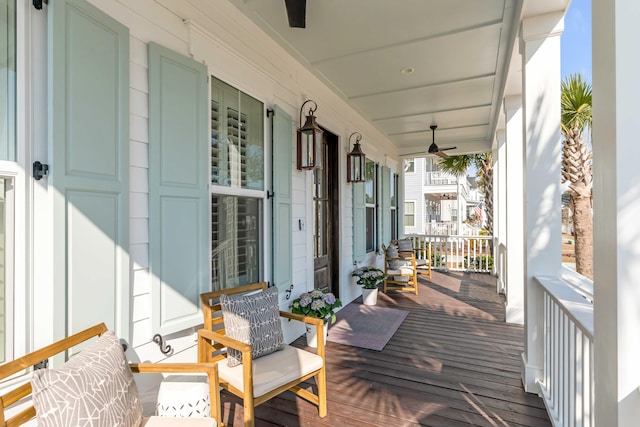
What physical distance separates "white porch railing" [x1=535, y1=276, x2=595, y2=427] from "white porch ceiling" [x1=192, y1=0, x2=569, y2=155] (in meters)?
1.90

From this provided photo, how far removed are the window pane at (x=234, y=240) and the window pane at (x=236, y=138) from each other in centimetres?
16

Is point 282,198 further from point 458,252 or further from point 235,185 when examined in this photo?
point 458,252

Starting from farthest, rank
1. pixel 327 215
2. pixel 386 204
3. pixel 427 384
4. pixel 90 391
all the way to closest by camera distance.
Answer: pixel 386 204
pixel 327 215
pixel 427 384
pixel 90 391

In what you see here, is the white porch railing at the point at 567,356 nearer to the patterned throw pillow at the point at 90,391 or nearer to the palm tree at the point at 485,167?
the patterned throw pillow at the point at 90,391

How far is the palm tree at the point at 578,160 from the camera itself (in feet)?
18.8

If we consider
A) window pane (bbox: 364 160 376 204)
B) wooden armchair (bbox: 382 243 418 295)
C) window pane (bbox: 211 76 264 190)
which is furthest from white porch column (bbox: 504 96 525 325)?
window pane (bbox: 211 76 264 190)

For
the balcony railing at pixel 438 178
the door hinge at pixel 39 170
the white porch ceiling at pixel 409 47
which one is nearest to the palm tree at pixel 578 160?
the white porch ceiling at pixel 409 47

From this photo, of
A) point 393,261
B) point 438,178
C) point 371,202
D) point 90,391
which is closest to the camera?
point 90,391

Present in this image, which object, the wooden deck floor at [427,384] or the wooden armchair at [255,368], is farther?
the wooden deck floor at [427,384]

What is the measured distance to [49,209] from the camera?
1.45 metres

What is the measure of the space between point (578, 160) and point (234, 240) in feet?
21.1

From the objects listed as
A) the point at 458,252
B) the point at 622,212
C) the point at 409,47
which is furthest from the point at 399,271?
the point at 622,212

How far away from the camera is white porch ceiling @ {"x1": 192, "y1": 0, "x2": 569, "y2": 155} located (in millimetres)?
2496

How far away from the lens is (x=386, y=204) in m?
6.58
